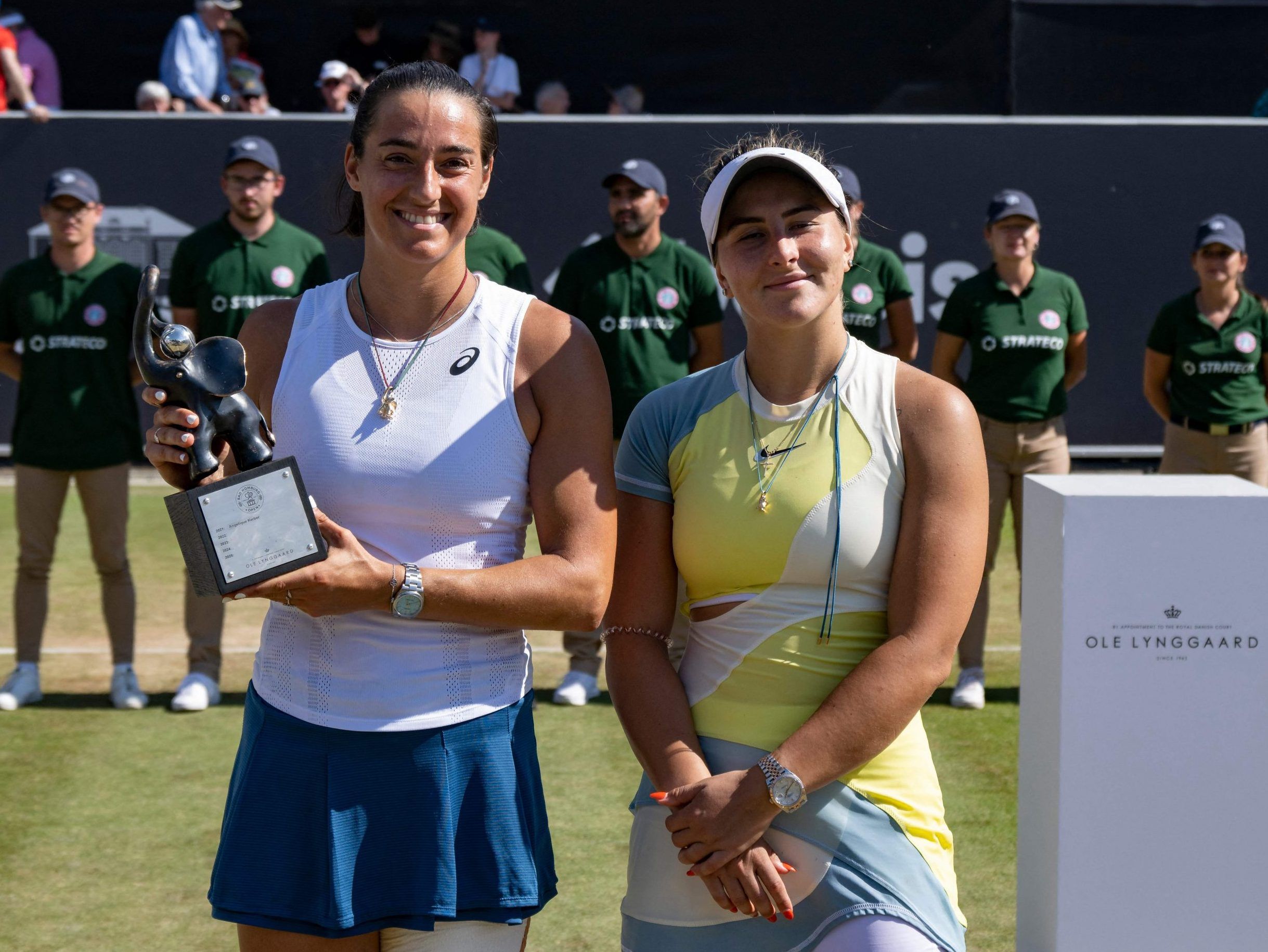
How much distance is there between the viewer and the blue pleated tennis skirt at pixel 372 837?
214cm

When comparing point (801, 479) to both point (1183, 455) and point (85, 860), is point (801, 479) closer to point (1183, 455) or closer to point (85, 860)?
point (85, 860)

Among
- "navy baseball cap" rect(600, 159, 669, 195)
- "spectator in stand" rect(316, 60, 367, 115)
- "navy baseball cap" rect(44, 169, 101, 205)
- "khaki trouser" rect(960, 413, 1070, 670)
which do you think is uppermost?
"spectator in stand" rect(316, 60, 367, 115)

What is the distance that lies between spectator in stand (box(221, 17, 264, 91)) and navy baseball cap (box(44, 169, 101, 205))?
22.7 ft

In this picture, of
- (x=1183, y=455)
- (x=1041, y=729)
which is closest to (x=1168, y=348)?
(x=1183, y=455)

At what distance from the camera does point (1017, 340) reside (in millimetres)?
6691

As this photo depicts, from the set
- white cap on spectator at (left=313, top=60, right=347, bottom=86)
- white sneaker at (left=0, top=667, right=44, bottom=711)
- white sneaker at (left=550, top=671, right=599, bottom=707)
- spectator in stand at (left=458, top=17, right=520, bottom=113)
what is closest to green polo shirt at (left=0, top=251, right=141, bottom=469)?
white sneaker at (left=0, top=667, right=44, bottom=711)

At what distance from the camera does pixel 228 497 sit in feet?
6.59

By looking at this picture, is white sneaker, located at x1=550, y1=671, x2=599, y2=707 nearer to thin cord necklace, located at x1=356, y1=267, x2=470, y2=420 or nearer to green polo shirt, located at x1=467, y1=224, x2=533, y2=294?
green polo shirt, located at x1=467, y1=224, x2=533, y2=294

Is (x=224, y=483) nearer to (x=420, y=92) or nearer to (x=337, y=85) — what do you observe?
A: (x=420, y=92)

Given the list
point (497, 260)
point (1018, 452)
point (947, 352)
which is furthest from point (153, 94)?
point (1018, 452)

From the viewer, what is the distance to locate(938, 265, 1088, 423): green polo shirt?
21.8 ft

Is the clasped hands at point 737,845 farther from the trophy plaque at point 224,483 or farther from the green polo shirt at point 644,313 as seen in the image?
the green polo shirt at point 644,313

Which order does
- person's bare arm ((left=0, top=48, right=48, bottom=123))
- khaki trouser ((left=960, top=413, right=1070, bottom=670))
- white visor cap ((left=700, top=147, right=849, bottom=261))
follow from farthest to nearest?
person's bare arm ((left=0, top=48, right=48, bottom=123)), khaki trouser ((left=960, top=413, right=1070, bottom=670)), white visor cap ((left=700, top=147, right=849, bottom=261))

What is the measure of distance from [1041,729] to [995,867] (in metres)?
1.93
